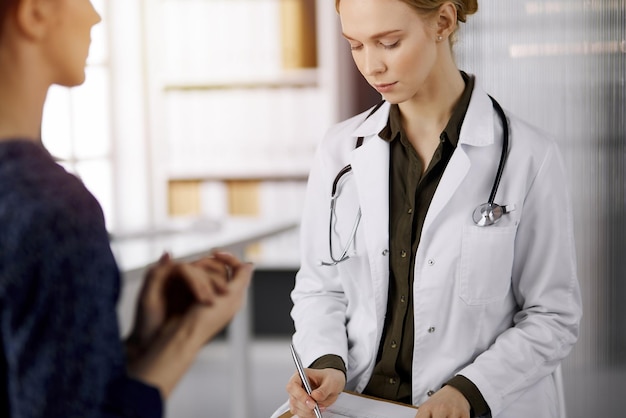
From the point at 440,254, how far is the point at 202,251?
36 centimetres

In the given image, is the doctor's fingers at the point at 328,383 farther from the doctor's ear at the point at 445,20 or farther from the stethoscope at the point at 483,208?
the doctor's ear at the point at 445,20

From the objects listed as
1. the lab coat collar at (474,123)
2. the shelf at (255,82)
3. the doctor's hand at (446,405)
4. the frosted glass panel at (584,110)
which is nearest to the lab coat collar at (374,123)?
the lab coat collar at (474,123)

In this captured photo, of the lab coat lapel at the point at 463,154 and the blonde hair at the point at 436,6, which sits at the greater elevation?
the blonde hair at the point at 436,6

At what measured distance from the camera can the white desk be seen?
1.33 feet

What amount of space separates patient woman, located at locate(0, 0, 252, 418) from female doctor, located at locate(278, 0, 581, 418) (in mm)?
436

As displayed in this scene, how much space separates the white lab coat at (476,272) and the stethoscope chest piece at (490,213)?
1 cm

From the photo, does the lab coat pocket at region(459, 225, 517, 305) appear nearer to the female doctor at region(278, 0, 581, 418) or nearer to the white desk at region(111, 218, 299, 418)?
the female doctor at region(278, 0, 581, 418)

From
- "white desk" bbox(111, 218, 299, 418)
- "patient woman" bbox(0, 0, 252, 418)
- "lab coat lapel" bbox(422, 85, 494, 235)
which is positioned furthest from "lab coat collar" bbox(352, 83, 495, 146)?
"patient woman" bbox(0, 0, 252, 418)

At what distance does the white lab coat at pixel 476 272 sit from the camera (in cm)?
87

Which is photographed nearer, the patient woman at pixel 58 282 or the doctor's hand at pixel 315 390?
the patient woman at pixel 58 282

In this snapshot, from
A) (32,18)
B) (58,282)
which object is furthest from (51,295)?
(32,18)

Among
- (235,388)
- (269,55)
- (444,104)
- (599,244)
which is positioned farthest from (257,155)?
(444,104)

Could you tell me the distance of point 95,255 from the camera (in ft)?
1.19

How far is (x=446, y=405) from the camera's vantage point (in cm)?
82
